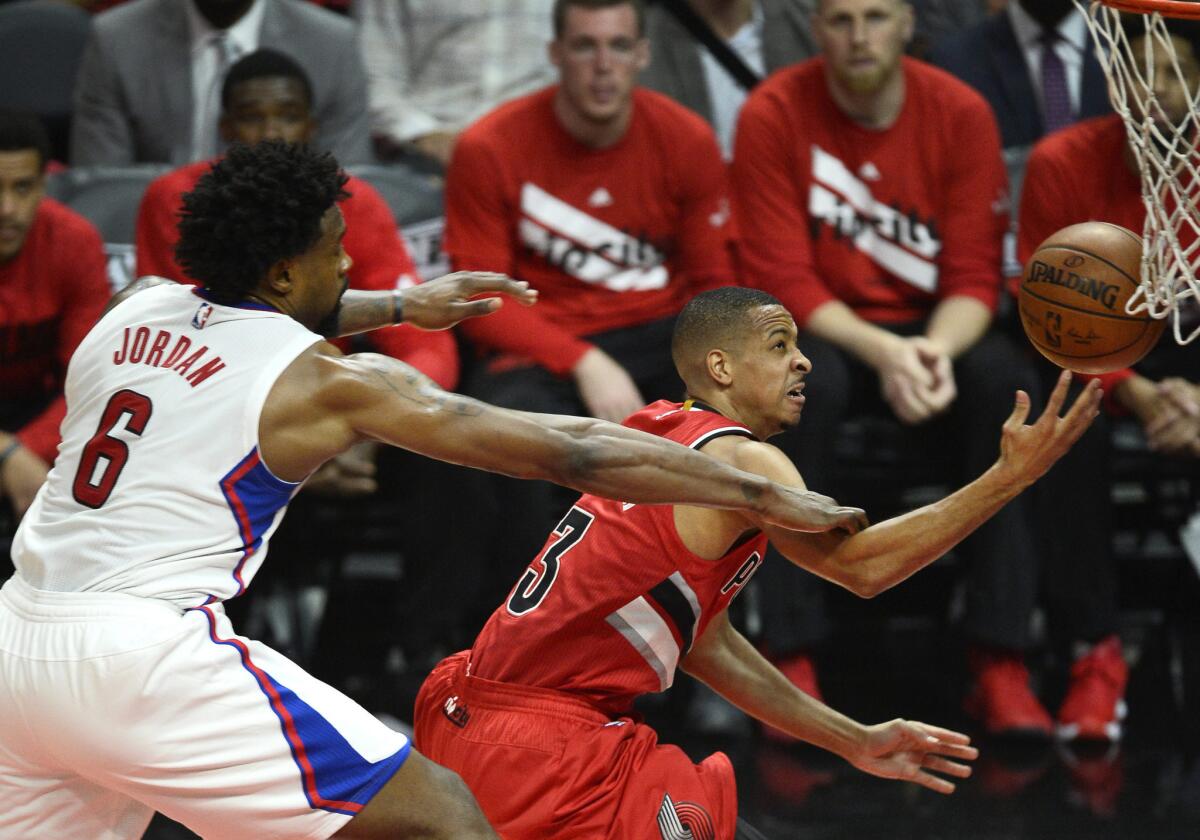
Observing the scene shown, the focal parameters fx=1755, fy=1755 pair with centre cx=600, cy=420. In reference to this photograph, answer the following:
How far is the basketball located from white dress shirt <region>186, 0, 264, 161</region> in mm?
3392

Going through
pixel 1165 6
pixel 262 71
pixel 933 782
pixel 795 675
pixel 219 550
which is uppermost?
pixel 1165 6

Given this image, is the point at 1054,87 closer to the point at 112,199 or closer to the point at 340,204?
the point at 340,204

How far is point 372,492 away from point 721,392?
245 centimetres

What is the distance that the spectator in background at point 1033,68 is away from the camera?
6.24 m

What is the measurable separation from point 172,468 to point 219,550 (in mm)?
170

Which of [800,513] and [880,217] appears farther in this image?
[880,217]

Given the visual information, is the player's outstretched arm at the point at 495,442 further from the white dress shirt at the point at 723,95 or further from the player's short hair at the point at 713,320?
the white dress shirt at the point at 723,95

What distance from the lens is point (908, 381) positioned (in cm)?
535

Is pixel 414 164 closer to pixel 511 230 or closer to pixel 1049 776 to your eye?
pixel 511 230

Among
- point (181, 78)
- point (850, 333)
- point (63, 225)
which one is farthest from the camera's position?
point (181, 78)

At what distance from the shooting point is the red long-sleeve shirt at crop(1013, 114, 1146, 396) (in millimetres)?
5512

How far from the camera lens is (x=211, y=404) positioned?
306 cm

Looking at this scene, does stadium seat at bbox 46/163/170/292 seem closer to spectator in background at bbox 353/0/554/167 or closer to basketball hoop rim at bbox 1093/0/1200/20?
spectator in background at bbox 353/0/554/167

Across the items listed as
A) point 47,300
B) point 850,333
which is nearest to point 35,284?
point 47,300
